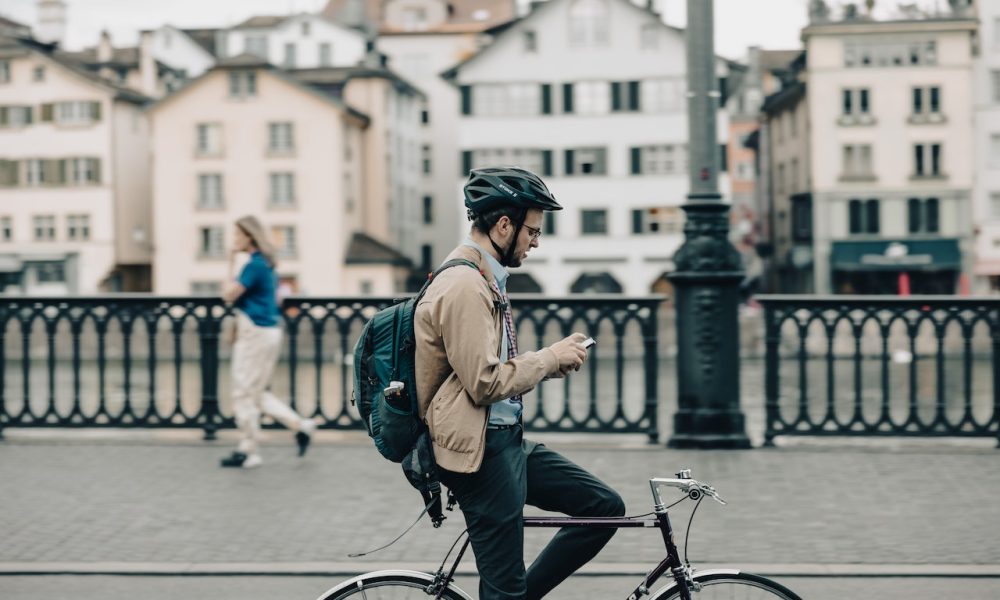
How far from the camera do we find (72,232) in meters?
69.8

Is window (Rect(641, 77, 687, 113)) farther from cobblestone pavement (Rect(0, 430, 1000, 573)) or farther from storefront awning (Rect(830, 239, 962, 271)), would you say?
cobblestone pavement (Rect(0, 430, 1000, 573))

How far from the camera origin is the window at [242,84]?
6550 centimetres

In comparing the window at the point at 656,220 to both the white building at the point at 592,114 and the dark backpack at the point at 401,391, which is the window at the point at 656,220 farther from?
the dark backpack at the point at 401,391

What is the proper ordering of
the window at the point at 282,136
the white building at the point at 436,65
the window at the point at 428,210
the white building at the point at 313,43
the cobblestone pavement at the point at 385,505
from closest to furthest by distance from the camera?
the cobblestone pavement at the point at 385,505 → the window at the point at 282,136 → the white building at the point at 313,43 → the white building at the point at 436,65 → the window at the point at 428,210

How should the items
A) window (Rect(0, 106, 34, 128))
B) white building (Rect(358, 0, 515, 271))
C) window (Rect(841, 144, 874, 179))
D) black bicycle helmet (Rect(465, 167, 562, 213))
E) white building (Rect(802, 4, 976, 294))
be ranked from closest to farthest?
black bicycle helmet (Rect(465, 167, 562, 213)) < white building (Rect(802, 4, 976, 294)) < window (Rect(841, 144, 874, 179)) < window (Rect(0, 106, 34, 128)) < white building (Rect(358, 0, 515, 271))

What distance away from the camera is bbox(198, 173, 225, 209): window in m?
66.6

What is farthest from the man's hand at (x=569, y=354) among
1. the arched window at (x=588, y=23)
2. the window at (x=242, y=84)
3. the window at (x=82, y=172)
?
the window at (x=82, y=172)

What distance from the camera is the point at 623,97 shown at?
62406 mm

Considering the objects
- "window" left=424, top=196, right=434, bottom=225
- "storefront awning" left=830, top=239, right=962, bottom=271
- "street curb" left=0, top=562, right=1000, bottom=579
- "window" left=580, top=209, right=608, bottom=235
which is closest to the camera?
"street curb" left=0, top=562, right=1000, bottom=579

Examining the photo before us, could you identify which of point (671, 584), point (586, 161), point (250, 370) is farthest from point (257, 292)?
point (586, 161)

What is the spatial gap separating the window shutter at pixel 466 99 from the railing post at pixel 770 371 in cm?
5249

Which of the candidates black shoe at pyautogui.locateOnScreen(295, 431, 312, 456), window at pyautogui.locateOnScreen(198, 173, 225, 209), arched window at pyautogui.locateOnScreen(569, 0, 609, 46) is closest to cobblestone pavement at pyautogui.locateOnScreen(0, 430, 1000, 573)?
black shoe at pyautogui.locateOnScreen(295, 431, 312, 456)

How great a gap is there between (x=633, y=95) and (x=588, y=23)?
3811mm

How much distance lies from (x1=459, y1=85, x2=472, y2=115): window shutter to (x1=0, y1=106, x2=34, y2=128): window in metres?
21.9
